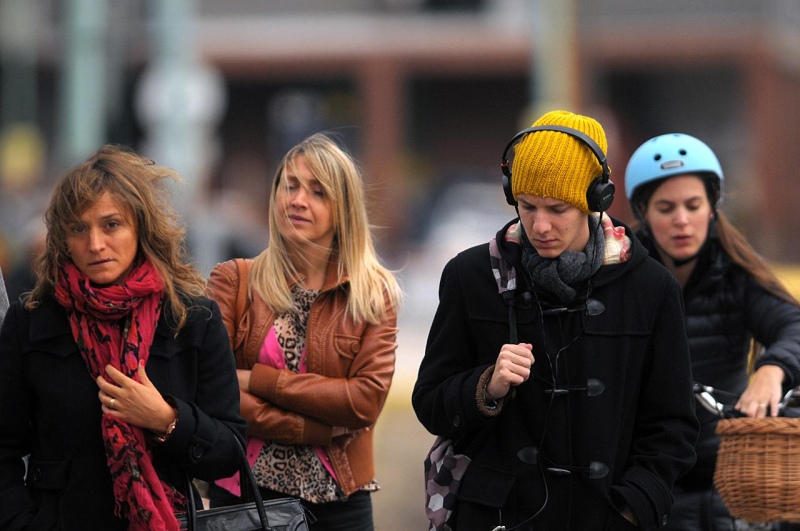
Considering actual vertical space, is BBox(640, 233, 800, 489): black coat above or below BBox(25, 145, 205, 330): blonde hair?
below

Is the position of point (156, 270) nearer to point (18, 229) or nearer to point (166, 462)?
point (166, 462)

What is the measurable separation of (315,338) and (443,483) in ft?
3.13

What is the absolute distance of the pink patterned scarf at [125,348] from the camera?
3.79 m

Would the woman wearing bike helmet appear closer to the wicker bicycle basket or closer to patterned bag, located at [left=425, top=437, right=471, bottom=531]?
the wicker bicycle basket

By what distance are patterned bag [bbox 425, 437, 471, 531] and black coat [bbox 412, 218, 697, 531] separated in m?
0.05

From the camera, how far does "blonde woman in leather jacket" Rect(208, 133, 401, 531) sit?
4.75 metres

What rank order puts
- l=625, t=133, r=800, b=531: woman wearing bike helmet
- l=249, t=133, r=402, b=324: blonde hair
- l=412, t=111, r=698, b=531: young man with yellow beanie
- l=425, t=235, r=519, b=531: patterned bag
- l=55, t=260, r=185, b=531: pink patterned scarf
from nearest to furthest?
l=55, t=260, r=185, b=531: pink patterned scarf
l=412, t=111, r=698, b=531: young man with yellow beanie
l=425, t=235, r=519, b=531: patterned bag
l=249, t=133, r=402, b=324: blonde hair
l=625, t=133, r=800, b=531: woman wearing bike helmet

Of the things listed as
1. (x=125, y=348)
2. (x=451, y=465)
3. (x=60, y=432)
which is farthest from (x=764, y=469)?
(x=60, y=432)

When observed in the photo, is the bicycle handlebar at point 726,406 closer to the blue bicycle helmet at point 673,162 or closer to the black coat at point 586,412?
the blue bicycle helmet at point 673,162

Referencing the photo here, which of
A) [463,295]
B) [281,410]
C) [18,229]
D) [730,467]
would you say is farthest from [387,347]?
[18,229]

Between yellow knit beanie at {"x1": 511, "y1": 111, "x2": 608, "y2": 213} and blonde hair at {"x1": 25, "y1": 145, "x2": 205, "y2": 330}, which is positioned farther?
blonde hair at {"x1": 25, "y1": 145, "x2": 205, "y2": 330}

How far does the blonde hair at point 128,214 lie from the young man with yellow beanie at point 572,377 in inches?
33.3

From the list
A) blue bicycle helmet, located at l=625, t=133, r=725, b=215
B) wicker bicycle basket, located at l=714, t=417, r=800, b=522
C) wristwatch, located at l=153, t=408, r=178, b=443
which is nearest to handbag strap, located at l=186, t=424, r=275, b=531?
Answer: wristwatch, located at l=153, t=408, r=178, b=443

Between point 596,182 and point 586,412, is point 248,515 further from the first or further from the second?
point 596,182
